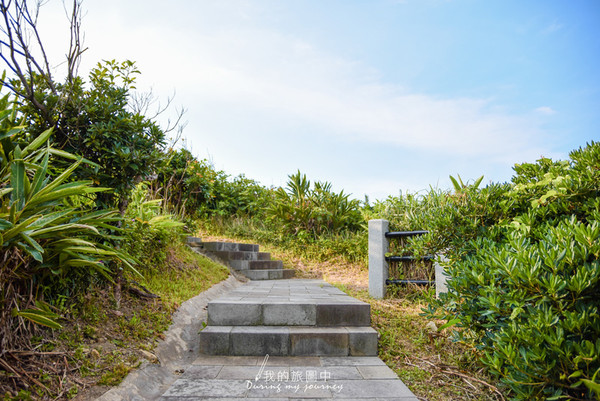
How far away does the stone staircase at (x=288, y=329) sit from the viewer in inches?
124

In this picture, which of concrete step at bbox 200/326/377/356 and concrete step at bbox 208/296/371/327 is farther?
concrete step at bbox 208/296/371/327

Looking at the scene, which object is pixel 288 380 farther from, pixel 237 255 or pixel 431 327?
pixel 237 255

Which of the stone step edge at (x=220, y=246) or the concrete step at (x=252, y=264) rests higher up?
the stone step edge at (x=220, y=246)

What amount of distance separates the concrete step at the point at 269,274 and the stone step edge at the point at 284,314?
3.50 meters

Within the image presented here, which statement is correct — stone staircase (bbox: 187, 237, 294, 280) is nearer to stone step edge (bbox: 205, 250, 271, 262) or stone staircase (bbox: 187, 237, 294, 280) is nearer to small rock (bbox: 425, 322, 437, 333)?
stone step edge (bbox: 205, 250, 271, 262)

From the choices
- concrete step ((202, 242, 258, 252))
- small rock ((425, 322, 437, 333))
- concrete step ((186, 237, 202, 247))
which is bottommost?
small rock ((425, 322, 437, 333))

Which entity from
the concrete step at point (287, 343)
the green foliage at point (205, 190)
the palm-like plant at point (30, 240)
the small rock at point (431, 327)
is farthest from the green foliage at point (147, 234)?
the green foliage at point (205, 190)

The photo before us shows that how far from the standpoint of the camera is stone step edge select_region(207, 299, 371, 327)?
3.46 metres

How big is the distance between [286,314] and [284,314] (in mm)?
20

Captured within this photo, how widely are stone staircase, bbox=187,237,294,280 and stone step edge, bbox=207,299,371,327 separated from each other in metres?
3.51

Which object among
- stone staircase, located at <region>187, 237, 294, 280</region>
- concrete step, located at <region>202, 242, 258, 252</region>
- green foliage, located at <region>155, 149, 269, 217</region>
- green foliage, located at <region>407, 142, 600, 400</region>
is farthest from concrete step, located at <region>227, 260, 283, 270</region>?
green foliage, located at <region>407, 142, 600, 400</region>

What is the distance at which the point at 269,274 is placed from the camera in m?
7.11

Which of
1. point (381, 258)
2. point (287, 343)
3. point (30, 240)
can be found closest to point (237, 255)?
point (381, 258)
